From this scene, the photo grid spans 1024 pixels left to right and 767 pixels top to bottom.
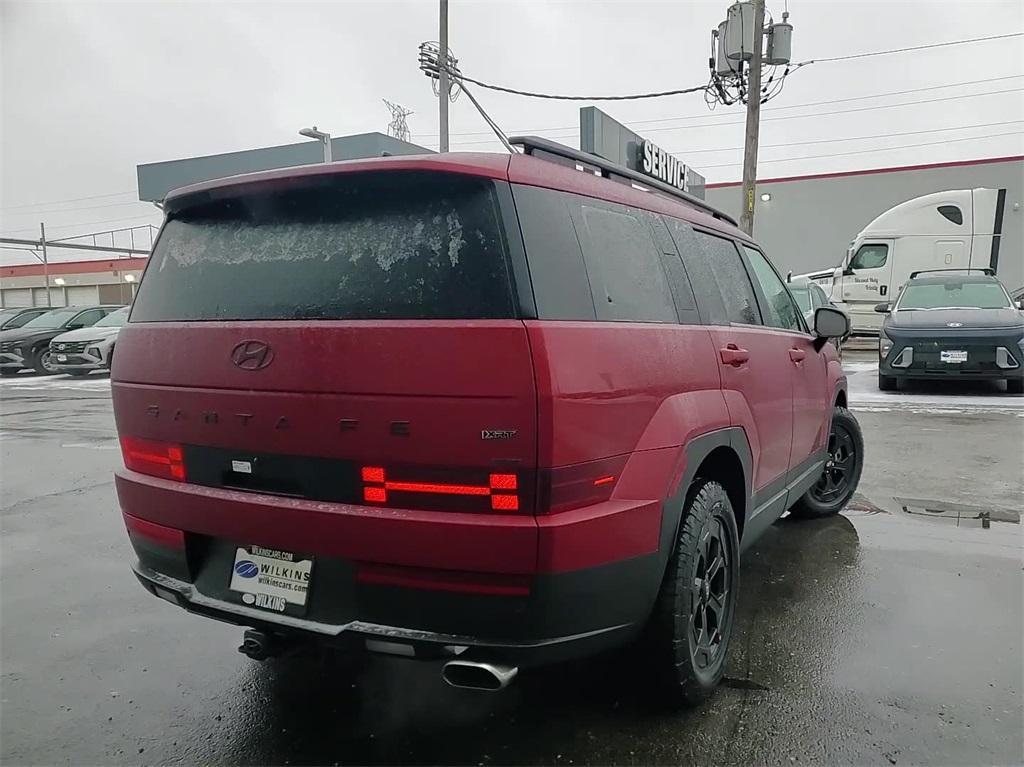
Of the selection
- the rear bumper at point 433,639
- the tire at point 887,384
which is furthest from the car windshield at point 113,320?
the rear bumper at point 433,639

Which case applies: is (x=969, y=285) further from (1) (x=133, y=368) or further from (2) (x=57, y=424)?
(2) (x=57, y=424)

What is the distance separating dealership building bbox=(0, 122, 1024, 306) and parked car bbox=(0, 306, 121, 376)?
7.28 m

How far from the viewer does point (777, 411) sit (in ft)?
11.6

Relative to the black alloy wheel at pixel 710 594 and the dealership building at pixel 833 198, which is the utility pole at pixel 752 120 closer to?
the dealership building at pixel 833 198

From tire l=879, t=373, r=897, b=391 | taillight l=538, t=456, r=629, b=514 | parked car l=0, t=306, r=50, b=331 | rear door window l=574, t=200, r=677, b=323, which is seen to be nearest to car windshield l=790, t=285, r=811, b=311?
tire l=879, t=373, r=897, b=391

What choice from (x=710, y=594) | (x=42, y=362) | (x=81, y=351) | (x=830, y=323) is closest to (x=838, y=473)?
(x=830, y=323)

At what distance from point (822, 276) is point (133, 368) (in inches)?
915

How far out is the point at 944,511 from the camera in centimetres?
509

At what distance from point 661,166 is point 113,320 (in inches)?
561

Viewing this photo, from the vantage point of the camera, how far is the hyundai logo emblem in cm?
227

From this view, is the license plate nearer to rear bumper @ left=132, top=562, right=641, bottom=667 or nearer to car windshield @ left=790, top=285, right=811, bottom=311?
rear bumper @ left=132, top=562, right=641, bottom=667

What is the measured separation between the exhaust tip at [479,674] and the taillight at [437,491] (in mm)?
449

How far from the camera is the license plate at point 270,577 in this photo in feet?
7.47

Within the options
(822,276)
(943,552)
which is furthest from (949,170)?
(943,552)
